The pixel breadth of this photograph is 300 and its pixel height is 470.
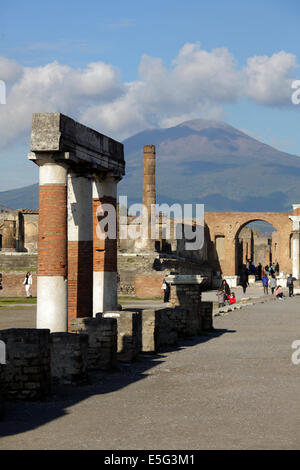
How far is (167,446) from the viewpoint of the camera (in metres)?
6.46

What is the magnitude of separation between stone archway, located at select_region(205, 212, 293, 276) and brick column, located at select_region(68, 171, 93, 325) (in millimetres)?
47222

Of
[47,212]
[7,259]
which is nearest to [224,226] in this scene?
[7,259]

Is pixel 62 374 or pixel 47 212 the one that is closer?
pixel 62 374

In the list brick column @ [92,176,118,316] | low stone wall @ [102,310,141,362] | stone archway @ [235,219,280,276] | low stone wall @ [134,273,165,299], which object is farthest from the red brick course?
stone archway @ [235,219,280,276]

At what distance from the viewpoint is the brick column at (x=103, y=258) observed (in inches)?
647

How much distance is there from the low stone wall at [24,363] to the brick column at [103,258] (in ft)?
24.0

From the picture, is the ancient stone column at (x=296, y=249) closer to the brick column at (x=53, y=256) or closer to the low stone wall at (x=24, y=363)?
the brick column at (x=53, y=256)

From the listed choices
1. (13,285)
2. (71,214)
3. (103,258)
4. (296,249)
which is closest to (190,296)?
(103,258)

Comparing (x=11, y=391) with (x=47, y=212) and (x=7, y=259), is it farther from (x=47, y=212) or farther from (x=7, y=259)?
(x=7, y=259)

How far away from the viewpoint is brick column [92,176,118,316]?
1644 cm

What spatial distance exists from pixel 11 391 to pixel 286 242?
5544 centimetres

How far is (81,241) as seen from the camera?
1562 centimetres

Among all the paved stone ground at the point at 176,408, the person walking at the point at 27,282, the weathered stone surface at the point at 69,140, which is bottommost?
the paved stone ground at the point at 176,408

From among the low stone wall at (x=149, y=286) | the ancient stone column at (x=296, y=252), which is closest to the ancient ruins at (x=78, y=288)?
the low stone wall at (x=149, y=286)
